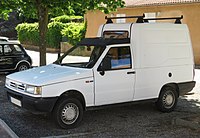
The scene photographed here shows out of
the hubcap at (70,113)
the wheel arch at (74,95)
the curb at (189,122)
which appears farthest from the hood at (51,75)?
the curb at (189,122)

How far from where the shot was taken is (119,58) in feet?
26.3

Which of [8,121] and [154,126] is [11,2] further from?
[154,126]

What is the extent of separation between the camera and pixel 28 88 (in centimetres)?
711

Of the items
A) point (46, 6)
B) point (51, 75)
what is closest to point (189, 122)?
point (51, 75)

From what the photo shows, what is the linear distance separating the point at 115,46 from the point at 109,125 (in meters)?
1.73

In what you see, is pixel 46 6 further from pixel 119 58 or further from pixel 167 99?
pixel 167 99

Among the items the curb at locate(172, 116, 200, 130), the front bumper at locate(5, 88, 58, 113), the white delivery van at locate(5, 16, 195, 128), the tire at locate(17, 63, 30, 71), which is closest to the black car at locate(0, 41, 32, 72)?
the tire at locate(17, 63, 30, 71)

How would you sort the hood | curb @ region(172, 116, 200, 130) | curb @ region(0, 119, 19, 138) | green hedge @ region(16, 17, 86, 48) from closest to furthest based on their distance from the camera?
1. curb @ region(0, 119, 19, 138)
2. the hood
3. curb @ region(172, 116, 200, 130)
4. green hedge @ region(16, 17, 86, 48)

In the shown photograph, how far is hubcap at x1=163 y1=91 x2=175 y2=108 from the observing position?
871 cm

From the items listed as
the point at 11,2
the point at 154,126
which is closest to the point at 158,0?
the point at 11,2

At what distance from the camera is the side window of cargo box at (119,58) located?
25.6 feet

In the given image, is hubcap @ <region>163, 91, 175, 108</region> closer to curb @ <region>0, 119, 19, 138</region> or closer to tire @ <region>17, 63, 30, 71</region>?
curb @ <region>0, 119, 19, 138</region>

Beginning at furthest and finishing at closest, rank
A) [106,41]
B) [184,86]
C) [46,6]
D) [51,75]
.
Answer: [46,6] < [184,86] < [106,41] < [51,75]

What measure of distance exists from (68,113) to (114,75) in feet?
4.30
